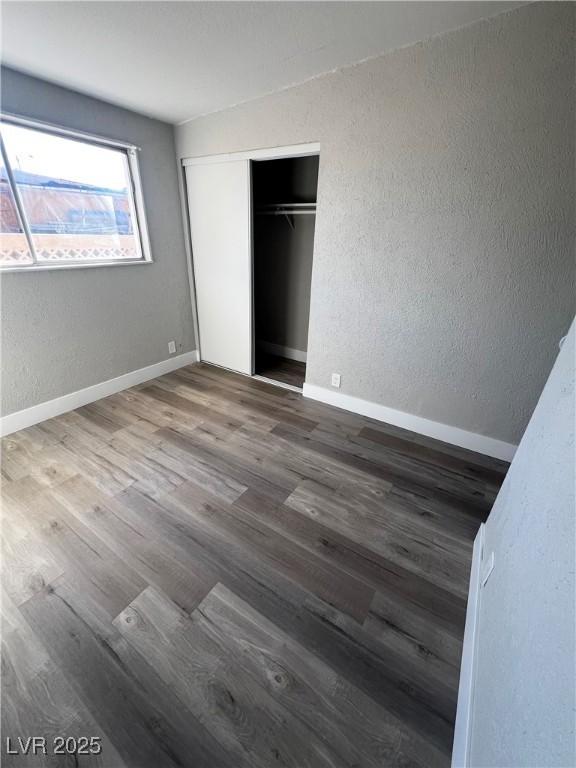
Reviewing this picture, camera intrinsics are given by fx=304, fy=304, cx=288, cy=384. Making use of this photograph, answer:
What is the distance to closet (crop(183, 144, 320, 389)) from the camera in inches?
110

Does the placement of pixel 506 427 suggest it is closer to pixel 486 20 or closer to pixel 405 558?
pixel 405 558

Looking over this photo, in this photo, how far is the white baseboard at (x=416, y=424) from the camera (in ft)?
7.12

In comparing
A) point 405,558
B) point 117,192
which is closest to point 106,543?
point 405,558

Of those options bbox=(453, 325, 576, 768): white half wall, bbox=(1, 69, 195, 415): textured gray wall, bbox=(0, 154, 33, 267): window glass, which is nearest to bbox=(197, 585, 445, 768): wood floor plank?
bbox=(453, 325, 576, 768): white half wall

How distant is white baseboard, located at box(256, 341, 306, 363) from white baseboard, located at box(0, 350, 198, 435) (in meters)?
1.06

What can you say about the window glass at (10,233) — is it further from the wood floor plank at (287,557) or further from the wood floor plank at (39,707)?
the wood floor plank at (39,707)

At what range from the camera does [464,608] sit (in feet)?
4.23

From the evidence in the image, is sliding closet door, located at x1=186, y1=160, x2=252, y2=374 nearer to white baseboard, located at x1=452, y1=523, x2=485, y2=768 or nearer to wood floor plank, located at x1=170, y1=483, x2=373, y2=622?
wood floor plank, located at x1=170, y1=483, x2=373, y2=622

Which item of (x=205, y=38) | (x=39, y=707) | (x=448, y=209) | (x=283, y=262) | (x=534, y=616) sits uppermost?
(x=205, y=38)

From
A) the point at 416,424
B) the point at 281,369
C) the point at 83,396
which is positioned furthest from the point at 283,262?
the point at 83,396

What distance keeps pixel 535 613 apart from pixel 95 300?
3.22 metres

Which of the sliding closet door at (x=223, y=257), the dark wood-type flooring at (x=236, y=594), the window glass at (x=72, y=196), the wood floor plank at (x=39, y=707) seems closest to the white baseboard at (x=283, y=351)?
the sliding closet door at (x=223, y=257)

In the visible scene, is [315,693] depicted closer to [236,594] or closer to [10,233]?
[236,594]

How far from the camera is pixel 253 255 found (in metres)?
2.92
